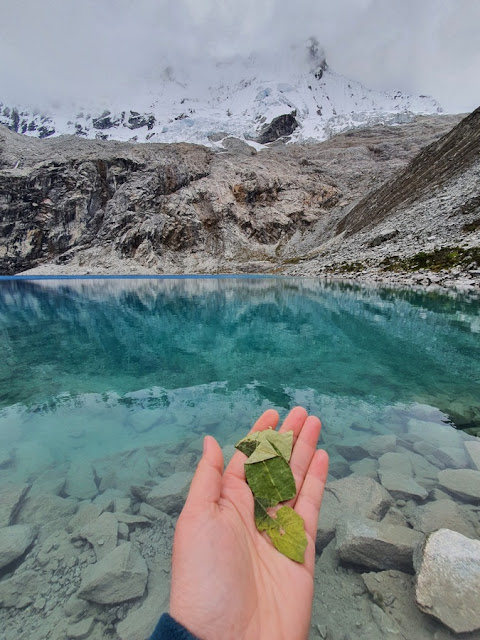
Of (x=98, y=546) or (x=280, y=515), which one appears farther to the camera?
(x=98, y=546)

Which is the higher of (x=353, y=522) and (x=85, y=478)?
(x=353, y=522)

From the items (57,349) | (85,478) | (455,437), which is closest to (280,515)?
(85,478)

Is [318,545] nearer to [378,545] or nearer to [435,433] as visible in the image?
[378,545]

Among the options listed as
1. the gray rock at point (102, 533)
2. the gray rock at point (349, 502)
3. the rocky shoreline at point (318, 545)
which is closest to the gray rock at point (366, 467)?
the rocky shoreline at point (318, 545)

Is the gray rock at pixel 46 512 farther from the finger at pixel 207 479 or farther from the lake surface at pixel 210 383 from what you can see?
the finger at pixel 207 479

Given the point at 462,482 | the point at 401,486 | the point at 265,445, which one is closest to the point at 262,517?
the point at 265,445

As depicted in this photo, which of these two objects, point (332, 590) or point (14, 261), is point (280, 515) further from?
point (14, 261)
